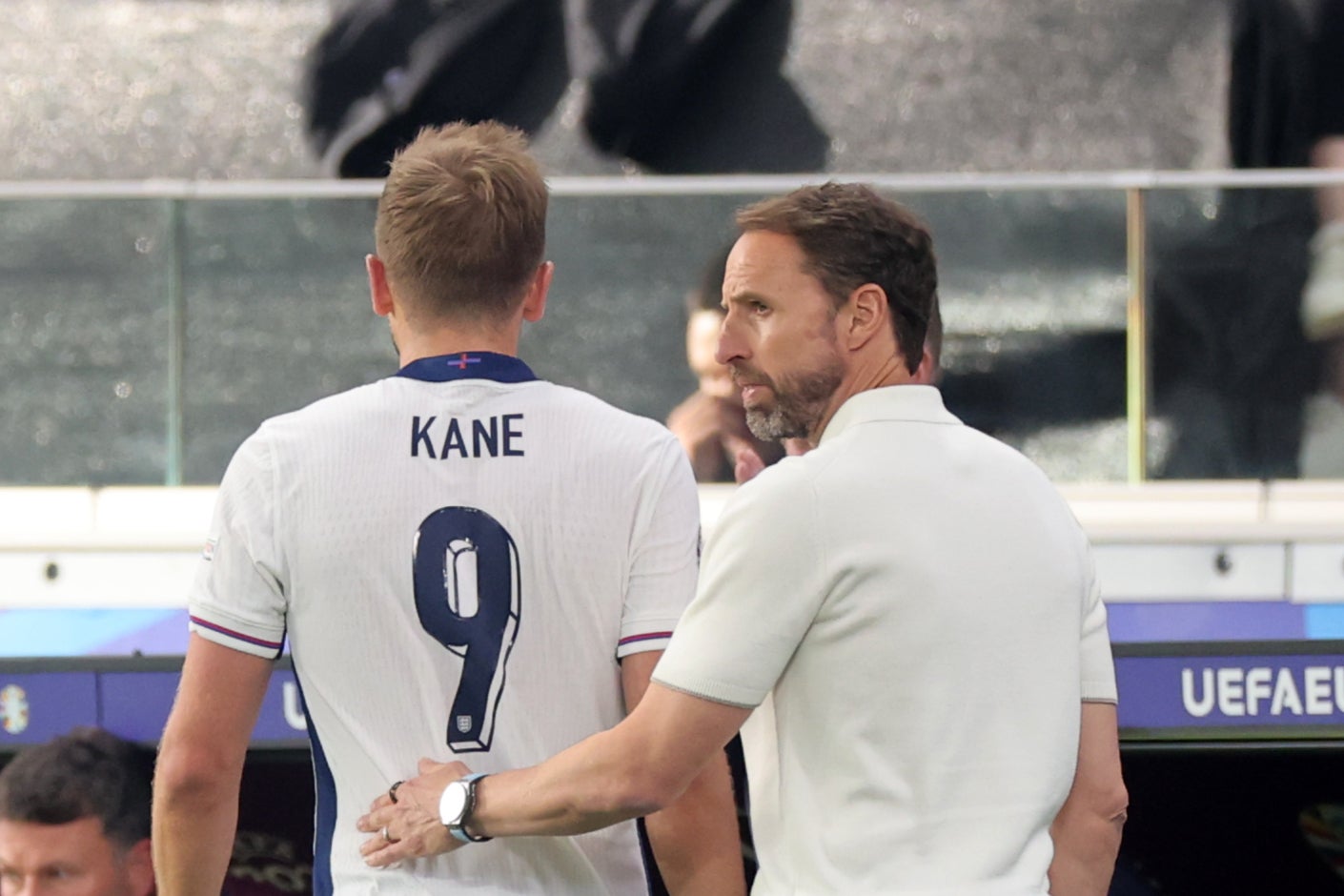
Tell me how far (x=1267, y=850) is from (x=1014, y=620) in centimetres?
171

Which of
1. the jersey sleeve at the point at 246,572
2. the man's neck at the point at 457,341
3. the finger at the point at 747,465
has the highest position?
the man's neck at the point at 457,341

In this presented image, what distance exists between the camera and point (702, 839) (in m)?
1.45

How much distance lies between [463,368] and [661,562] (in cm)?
23

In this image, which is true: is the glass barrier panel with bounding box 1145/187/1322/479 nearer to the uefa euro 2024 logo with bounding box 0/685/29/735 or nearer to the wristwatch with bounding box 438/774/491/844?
the uefa euro 2024 logo with bounding box 0/685/29/735

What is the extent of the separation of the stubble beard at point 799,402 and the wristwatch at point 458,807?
36 cm

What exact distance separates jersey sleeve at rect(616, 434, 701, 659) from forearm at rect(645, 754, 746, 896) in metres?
0.13

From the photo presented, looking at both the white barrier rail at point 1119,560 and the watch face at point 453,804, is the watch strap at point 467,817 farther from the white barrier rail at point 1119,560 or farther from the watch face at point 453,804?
the white barrier rail at point 1119,560

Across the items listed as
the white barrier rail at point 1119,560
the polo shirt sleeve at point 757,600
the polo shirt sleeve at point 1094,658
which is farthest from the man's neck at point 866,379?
the white barrier rail at point 1119,560

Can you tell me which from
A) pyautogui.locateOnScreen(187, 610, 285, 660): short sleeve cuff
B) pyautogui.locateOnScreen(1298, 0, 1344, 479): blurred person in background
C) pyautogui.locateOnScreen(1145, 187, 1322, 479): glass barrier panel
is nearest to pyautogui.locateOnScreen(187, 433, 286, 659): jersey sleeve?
pyautogui.locateOnScreen(187, 610, 285, 660): short sleeve cuff

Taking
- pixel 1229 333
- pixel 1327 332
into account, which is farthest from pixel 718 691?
pixel 1327 332

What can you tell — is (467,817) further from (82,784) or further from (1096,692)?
(82,784)

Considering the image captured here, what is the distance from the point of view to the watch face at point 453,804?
1328 millimetres

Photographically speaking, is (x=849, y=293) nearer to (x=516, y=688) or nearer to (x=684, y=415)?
(x=516, y=688)

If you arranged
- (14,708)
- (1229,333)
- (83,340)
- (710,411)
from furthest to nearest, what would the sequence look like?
(83,340)
(1229,333)
(710,411)
(14,708)
